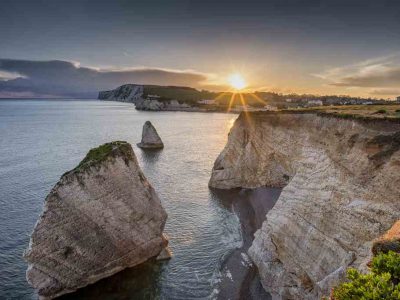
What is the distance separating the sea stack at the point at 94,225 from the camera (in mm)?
29156

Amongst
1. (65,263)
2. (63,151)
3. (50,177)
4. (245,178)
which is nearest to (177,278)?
(65,263)

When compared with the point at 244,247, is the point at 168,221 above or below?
below

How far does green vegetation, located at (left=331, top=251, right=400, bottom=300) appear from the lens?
1050 centimetres

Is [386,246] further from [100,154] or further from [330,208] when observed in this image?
[100,154]

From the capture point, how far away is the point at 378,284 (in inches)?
422

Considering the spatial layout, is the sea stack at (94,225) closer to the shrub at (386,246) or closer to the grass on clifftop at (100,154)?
the grass on clifftop at (100,154)

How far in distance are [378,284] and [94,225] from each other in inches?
998

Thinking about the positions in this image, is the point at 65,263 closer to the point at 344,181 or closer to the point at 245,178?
the point at 344,181

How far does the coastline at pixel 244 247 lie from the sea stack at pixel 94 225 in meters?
8.17

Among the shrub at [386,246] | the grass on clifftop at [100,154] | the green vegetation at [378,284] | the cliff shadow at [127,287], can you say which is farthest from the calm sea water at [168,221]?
the green vegetation at [378,284]

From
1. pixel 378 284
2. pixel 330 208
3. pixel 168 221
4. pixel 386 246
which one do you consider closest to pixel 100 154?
A: pixel 168 221

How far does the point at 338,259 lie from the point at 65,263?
71.2ft

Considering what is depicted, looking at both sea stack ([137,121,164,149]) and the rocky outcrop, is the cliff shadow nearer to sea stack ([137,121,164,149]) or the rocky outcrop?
the rocky outcrop

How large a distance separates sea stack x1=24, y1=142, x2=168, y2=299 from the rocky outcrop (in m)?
11.7
